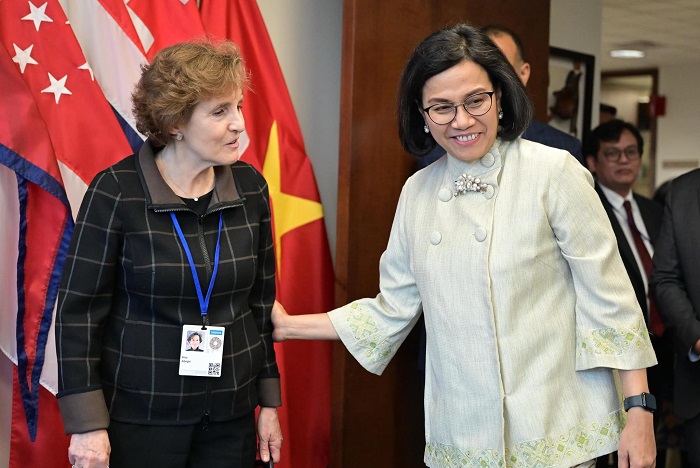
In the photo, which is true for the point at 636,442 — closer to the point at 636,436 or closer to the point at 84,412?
the point at 636,436

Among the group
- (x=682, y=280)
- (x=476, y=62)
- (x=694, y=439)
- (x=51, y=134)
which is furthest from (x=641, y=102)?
(x=476, y=62)

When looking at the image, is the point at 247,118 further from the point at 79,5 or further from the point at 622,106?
the point at 622,106

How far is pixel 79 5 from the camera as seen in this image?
275 cm

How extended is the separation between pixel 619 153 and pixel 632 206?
271 mm

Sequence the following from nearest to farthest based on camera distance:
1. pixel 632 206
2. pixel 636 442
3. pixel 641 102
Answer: pixel 636 442, pixel 632 206, pixel 641 102

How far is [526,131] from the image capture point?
10.0 ft

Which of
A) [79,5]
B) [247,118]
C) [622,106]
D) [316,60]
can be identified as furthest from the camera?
[622,106]

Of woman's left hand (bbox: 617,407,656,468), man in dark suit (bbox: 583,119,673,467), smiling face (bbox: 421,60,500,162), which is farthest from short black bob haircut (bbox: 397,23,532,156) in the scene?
man in dark suit (bbox: 583,119,673,467)

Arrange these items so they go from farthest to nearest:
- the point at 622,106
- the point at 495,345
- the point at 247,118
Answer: the point at 622,106 → the point at 247,118 → the point at 495,345

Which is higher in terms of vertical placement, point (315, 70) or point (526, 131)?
point (315, 70)

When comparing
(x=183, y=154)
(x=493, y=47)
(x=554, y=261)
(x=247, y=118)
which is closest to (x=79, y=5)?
(x=247, y=118)

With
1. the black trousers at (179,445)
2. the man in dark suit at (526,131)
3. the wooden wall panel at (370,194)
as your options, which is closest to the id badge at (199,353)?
the black trousers at (179,445)

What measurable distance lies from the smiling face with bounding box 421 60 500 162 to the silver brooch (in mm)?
41

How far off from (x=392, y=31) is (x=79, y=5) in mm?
1007
